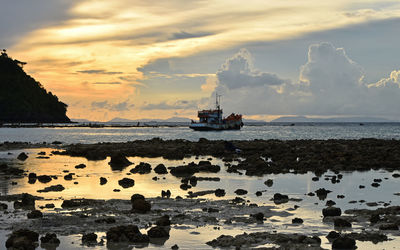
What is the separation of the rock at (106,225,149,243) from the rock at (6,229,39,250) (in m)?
2.12

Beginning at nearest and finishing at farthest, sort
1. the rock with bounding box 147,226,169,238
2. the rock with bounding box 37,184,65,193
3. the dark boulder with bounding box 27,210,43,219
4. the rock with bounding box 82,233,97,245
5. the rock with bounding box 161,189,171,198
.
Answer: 1. the rock with bounding box 82,233,97,245
2. the rock with bounding box 147,226,169,238
3. the dark boulder with bounding box 27,210,43,219
4. the rock with bounding box 161,189,171,198
5. the rock with bounding box 37,184,65,193

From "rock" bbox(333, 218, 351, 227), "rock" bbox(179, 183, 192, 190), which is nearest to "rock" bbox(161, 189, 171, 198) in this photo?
"rock" bbox(179, 183, 192, 190)

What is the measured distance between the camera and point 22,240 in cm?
1318

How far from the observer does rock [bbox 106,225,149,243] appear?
14.2 m

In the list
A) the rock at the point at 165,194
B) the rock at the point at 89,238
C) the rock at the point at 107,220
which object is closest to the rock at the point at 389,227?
the rock at the point at 107,220

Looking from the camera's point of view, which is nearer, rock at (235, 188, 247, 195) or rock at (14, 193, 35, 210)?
rock at (14, 193, 35, 210)

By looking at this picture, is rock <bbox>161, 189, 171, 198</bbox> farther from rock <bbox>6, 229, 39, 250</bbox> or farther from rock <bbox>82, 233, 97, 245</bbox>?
rock <bbox>6, 229, 39, 250</bbox>

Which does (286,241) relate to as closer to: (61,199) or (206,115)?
(61,199)

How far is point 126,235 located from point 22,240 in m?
2.90

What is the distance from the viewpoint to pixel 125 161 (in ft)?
131

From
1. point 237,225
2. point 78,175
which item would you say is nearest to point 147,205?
point 237,225

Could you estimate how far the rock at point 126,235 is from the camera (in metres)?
14.2

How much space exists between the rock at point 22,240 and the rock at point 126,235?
2.12 meters

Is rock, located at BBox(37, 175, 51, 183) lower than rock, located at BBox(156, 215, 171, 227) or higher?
lower
